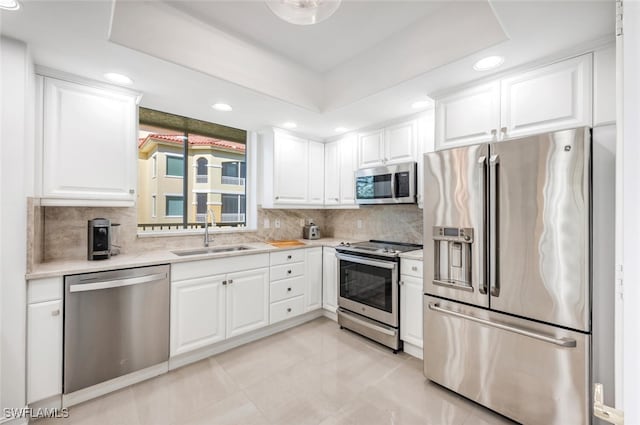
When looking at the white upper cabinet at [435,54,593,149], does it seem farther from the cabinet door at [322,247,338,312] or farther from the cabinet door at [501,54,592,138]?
the cabinet door at [322,247,338,312]

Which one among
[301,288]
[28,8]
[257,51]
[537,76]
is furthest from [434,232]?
[28,8]

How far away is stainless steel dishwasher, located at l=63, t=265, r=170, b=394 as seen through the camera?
1.84m

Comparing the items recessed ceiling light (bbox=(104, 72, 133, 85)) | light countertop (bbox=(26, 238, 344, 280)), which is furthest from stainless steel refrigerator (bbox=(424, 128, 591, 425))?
recessed ceiling light (bbox=(104, 72, 133, 85))

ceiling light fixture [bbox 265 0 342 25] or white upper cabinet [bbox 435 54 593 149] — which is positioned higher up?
ceiling light fixture [bbox 265 0 342 25]

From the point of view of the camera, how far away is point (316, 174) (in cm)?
372

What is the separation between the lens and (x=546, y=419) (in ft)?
5.16

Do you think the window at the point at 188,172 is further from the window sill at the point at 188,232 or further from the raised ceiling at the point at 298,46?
the raised ceiling at the point at 298,46

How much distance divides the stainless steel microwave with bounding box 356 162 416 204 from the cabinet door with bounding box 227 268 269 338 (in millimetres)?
1410

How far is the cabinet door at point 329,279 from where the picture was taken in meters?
3.28

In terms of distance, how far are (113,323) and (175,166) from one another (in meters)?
1.73

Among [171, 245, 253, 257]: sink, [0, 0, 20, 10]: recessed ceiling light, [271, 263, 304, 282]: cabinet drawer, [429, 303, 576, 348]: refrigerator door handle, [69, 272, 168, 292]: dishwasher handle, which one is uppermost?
[0, 0, 20, 10]: recessed ceiling light

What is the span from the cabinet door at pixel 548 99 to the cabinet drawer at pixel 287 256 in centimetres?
225

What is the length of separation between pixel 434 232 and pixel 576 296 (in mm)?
847

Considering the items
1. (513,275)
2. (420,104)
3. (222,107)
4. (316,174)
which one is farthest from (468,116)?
(222,107)
